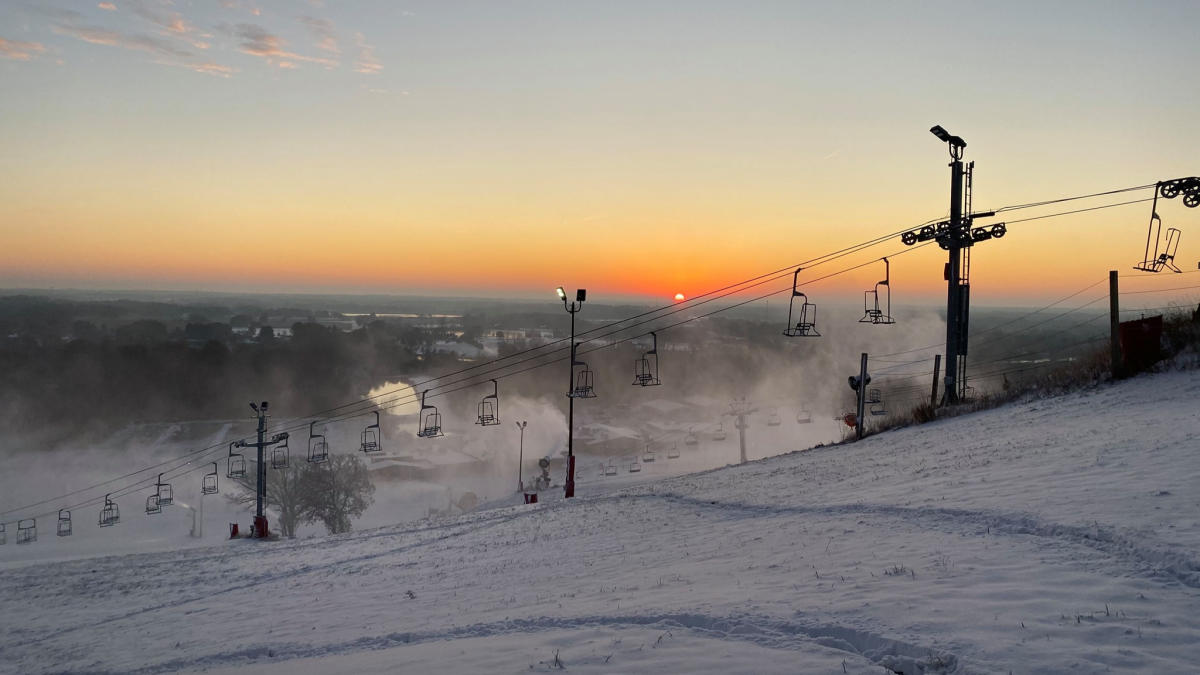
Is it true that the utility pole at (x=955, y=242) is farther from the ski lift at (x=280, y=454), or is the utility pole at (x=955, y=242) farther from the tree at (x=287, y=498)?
the tree at (x=287, y=498)

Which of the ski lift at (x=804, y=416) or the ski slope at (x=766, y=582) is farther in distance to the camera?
the ski lift at (x=804, y=416)

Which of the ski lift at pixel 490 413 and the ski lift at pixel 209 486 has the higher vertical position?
the ski lift at pixel 490 413

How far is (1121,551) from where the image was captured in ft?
25.4

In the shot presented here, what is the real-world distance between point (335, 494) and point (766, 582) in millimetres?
51871

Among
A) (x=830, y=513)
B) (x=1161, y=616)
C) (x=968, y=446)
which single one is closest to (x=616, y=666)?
A: (x=1161, y=616)

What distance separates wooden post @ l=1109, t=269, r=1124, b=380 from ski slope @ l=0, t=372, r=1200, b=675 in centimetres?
131

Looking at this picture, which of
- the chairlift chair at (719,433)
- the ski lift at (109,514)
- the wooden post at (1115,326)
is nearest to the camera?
the wooden post at (1115,326)

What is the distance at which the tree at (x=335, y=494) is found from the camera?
53.6 meters

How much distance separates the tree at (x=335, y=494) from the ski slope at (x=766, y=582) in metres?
35.8

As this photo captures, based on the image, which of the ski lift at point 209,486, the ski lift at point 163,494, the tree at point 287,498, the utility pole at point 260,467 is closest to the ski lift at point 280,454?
the utility pole at point 260,467

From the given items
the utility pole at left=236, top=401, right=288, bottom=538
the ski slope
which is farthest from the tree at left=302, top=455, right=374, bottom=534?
the ski slope

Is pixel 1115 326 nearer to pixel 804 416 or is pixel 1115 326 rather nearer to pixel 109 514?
pixel 109 514

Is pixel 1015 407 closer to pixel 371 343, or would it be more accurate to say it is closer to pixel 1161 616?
pixel 1161 616

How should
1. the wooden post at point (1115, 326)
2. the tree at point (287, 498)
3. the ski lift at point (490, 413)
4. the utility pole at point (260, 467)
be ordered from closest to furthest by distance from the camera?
the wooden post at point (1115, 326), the ski lift at point (490, 413), the utility pole at point (260, 467), the tree at point (287, 498)
